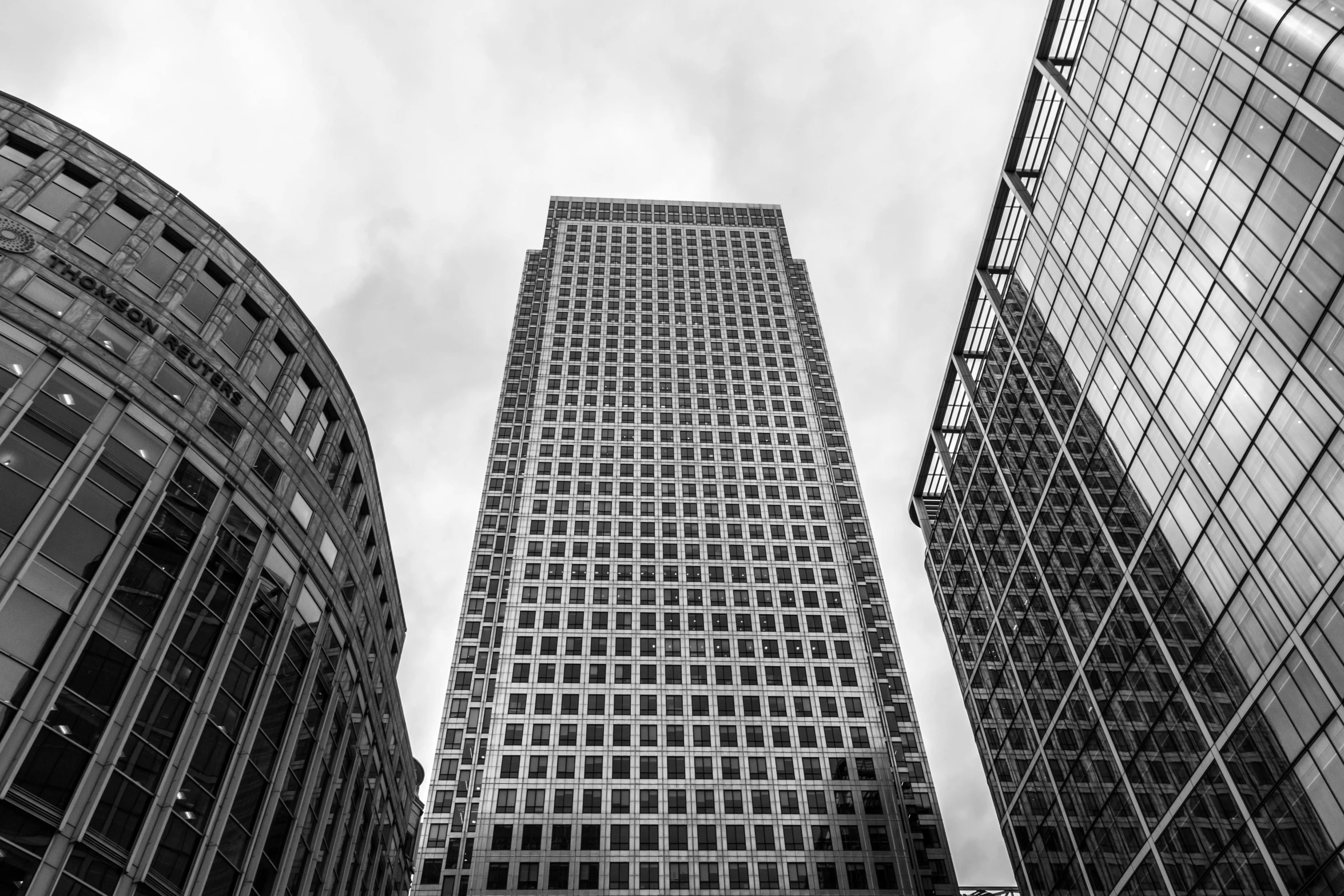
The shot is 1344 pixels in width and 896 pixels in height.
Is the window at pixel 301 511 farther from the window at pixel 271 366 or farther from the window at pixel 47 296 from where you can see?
the window at pixel 47 296

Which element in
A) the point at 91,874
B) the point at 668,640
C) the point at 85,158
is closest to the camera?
the point at 91,874

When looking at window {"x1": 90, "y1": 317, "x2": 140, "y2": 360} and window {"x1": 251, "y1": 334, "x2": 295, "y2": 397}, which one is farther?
window {"x1": 251, "y1": 334, "x2": 295, "y2": 397}

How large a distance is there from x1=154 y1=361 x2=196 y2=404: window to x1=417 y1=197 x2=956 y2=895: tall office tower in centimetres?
5528

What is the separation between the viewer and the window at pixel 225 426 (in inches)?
1328

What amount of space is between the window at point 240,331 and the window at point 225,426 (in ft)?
9.03

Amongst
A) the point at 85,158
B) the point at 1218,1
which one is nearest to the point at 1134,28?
the point at 1218,1

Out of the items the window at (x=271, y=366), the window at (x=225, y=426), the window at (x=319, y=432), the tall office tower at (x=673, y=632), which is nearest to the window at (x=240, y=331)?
the window at (x=271, y=366)

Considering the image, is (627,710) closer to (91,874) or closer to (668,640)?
(668,640)

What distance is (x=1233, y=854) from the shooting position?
39469 mm

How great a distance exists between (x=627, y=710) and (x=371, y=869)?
39513mm

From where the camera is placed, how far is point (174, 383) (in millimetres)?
32500

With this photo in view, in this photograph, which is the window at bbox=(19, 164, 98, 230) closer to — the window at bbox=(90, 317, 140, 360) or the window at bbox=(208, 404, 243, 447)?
the window at bbox=(90, 317, 140, 360)

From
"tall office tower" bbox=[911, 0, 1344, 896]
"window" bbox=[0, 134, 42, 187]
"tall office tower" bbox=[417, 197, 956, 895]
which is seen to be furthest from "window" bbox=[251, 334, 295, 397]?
"tall office tower" bbox=[417, 197, 956, 895]

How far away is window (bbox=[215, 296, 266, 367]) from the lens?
119ft
